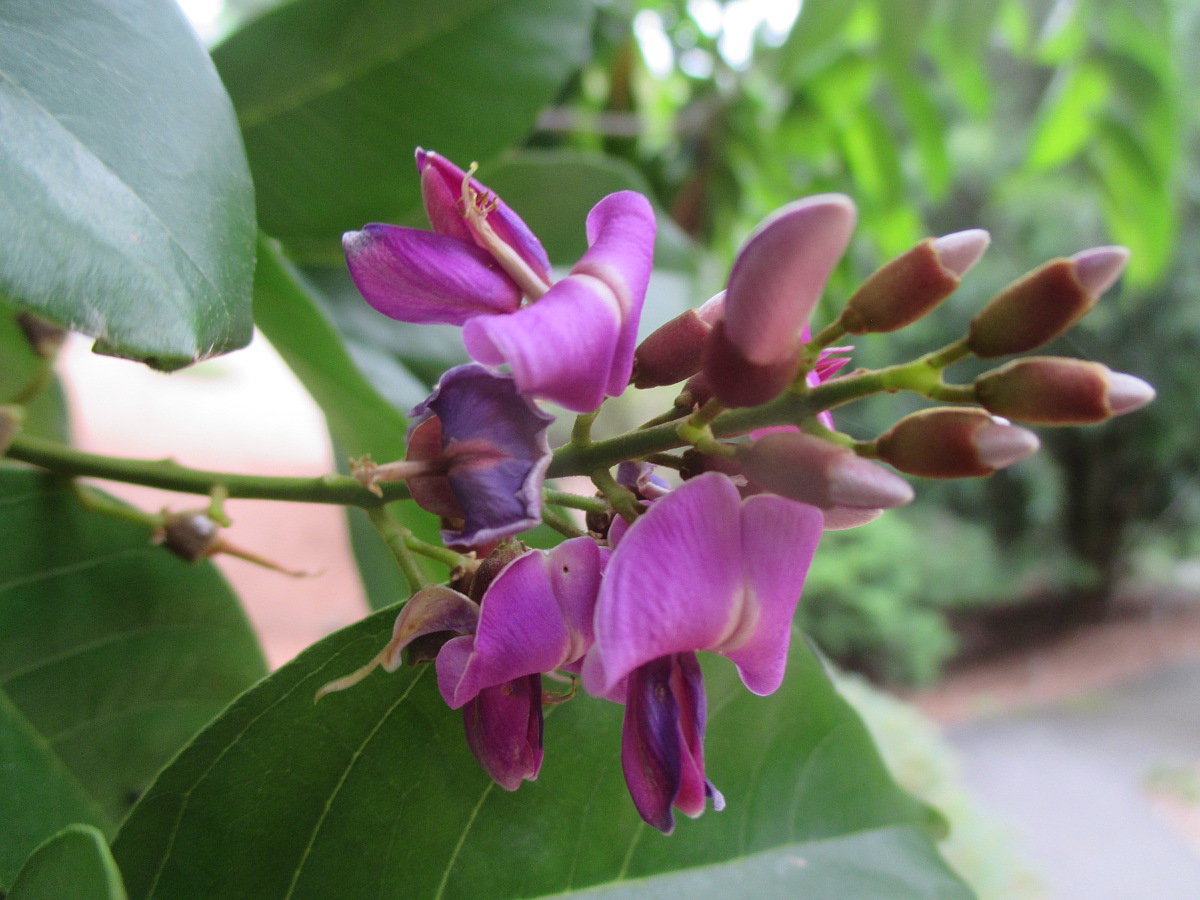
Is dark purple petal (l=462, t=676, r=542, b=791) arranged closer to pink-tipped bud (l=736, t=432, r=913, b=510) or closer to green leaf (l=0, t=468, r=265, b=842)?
pink-tipped bud (l=736, t=432, r=913, b=510)

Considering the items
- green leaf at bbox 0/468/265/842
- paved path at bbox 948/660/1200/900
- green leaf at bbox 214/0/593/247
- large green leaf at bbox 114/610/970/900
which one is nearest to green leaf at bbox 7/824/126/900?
large green leaf at bbox 114/610/970/900

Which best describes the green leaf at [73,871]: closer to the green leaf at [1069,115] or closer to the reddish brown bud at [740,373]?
the reddish brown bud at [740,373]

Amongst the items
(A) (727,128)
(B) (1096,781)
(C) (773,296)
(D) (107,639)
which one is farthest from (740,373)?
(B) (1096,781)

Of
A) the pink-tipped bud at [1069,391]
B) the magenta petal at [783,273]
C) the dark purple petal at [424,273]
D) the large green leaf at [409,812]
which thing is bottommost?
the large green leaf at [409,812]

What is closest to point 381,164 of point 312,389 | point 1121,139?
point 312,389

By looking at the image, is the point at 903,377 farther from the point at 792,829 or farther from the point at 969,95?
the point at 969,95

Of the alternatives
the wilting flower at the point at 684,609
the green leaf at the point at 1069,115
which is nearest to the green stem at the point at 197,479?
the wilting flower at the point at 684,609
